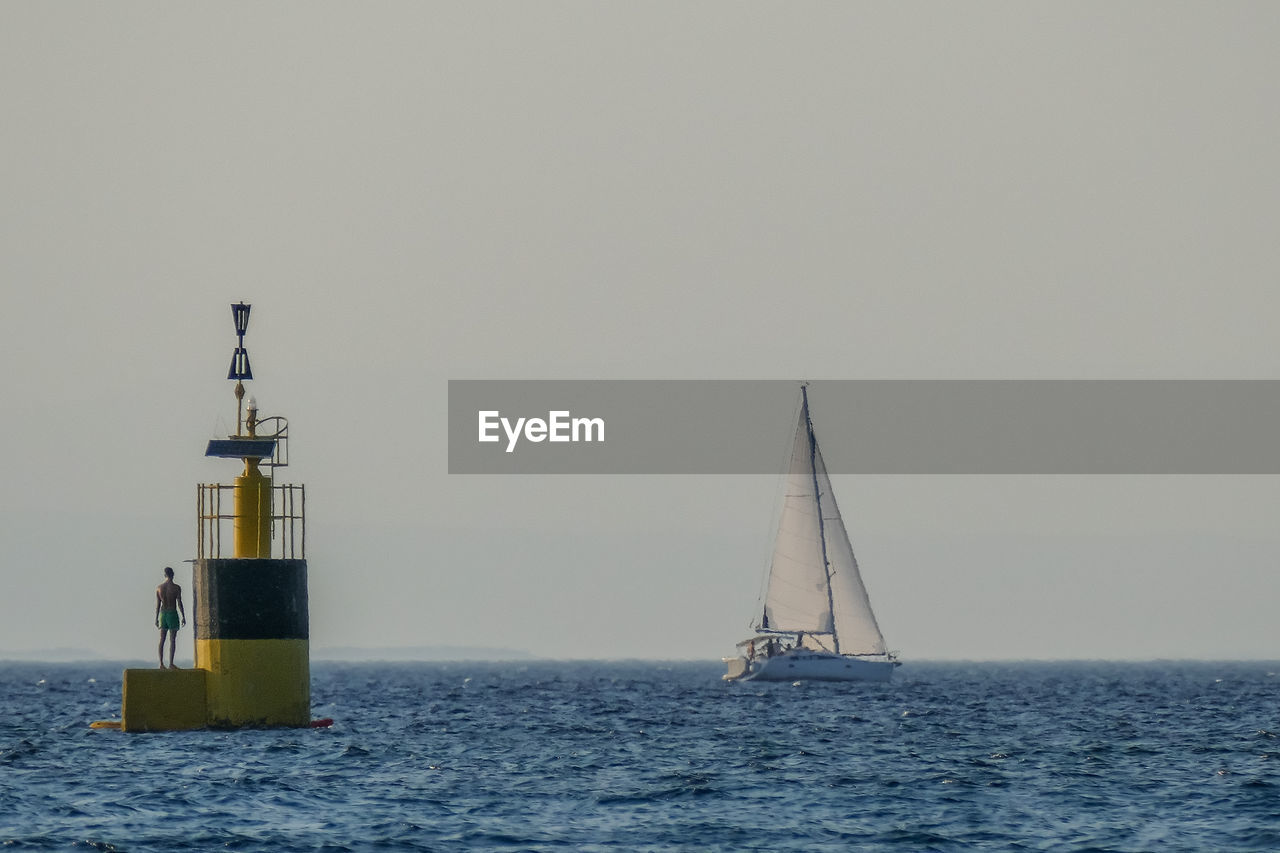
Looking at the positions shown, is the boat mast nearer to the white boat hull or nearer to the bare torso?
the white boat hull

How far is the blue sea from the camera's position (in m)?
29.4

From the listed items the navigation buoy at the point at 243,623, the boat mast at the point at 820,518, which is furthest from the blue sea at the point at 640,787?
the boat mast at the point at 820,518

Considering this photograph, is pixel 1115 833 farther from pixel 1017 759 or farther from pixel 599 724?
pixel 599 724

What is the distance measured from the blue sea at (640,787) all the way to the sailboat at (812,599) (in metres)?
40.2

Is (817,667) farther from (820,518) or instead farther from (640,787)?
(640,787)

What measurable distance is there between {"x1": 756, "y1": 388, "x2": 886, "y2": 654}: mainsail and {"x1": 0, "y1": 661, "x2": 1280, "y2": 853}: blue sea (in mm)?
40120

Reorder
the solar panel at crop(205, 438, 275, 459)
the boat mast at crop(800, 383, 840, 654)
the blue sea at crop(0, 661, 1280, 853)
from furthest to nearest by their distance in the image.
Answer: the boat mast at crop(800, 383, 840, 654), the solar panel at crop(205, 438, 275, 459), the blue sea at crop(0, 661, 1280, 853)

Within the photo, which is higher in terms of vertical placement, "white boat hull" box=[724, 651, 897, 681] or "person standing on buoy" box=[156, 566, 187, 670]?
"person standing on buoy" box=[156, 566, 187, 670]

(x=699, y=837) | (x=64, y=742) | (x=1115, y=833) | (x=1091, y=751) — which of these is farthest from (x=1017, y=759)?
(x=64, y=742)

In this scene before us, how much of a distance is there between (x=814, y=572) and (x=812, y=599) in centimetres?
179

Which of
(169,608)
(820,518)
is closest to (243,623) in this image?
(169,608)

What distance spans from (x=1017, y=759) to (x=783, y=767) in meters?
6.03

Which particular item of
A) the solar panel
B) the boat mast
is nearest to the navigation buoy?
the solar panel

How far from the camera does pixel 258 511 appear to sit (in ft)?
126
